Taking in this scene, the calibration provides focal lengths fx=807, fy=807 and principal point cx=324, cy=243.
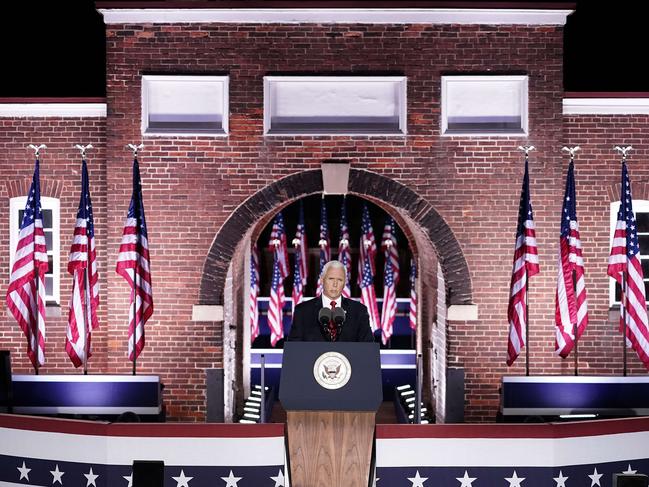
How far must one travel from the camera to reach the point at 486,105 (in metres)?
11.9

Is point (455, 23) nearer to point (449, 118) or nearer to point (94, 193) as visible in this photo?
point (449, 118)

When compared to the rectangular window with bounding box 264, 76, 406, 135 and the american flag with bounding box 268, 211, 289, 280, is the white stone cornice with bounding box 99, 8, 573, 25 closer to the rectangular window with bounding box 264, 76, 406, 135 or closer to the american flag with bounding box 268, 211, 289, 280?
the rectangular window with bounding box 264, 76, 406, 135

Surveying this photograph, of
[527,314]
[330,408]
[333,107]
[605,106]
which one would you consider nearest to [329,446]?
[330,408]

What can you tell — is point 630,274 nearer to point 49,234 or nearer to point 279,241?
point 49,234

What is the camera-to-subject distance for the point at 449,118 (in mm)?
11922

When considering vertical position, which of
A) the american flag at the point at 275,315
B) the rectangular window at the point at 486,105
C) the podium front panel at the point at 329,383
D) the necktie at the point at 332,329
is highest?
the rectangular window at the point at 486,105

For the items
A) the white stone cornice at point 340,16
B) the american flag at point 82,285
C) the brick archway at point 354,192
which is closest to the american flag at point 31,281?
the american flag at point 82,285

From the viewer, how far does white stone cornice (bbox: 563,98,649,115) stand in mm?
12227

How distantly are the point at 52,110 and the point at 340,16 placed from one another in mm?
4675

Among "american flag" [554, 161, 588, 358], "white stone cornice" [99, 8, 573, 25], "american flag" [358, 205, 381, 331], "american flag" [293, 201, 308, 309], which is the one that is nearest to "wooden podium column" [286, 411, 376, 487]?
"american flag" [554, 161, 588, 358]

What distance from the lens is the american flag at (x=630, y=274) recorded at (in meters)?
10.8

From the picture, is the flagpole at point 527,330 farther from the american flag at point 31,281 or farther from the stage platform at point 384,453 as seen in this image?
the american flag at point 31,281

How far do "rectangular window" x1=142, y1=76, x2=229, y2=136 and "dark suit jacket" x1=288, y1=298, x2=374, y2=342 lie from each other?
5.42m

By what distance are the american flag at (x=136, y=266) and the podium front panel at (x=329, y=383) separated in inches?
207
